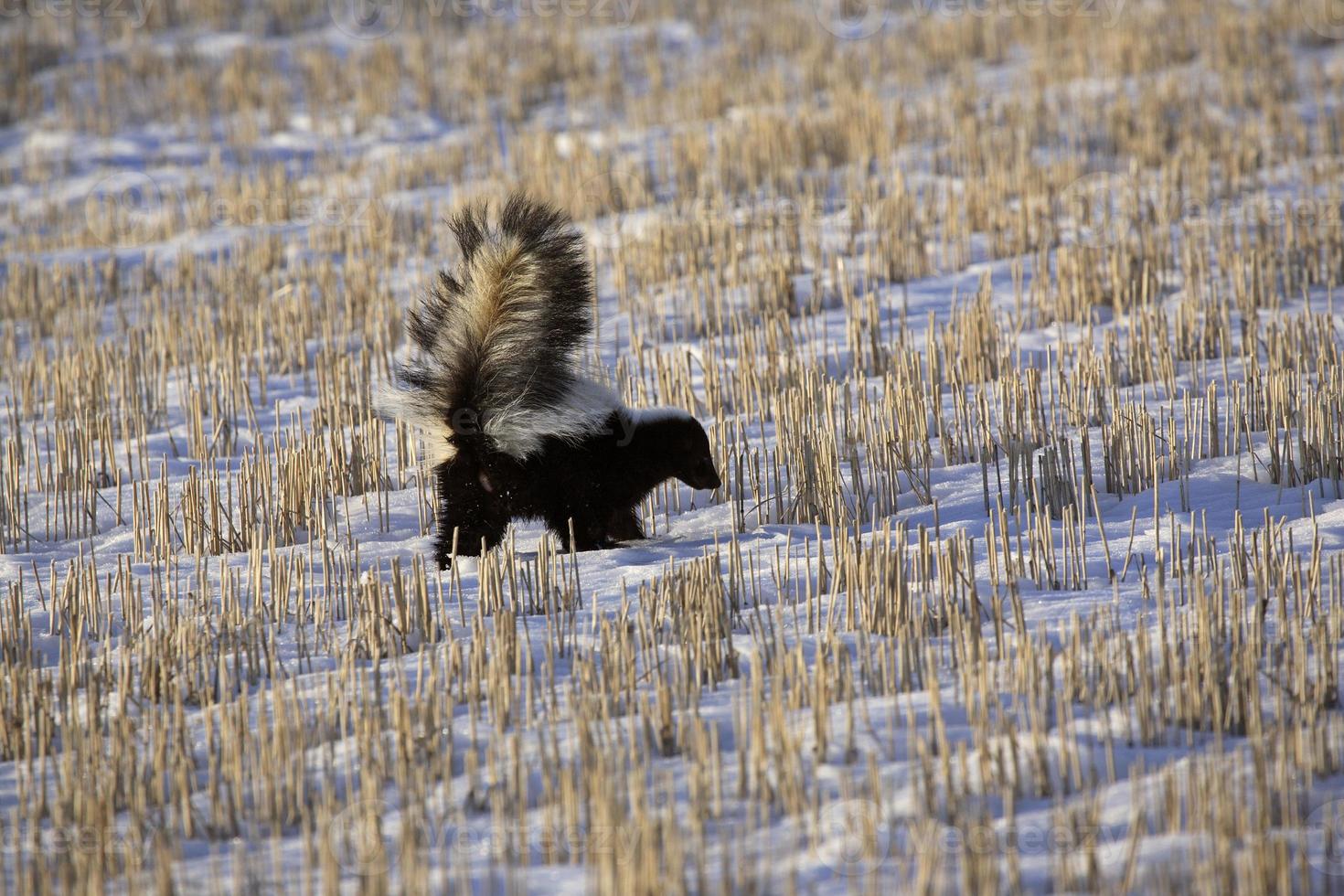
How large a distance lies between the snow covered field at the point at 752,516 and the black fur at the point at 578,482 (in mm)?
251

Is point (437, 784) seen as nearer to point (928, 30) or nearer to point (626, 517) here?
point (626, 517)

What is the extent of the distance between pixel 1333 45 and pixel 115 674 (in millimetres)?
15807

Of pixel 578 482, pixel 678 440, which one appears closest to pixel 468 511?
pixel 578 482

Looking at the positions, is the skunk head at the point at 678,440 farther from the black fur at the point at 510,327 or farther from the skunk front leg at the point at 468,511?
the skunk front leg at the point at 468,511

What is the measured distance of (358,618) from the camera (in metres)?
5.04

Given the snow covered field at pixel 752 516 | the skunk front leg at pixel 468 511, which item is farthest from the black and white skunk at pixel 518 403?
the snow covered field at pixel 752 516

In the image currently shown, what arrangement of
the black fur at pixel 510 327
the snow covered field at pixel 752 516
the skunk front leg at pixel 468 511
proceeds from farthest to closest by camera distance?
the skunk front leg at pixel 468 511
the black fur at pixel 510 327
the snow covered field at pixel 752 516

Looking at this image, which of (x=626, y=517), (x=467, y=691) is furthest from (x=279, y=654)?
(x=626, y=517)

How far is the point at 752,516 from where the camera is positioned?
6.52 metres

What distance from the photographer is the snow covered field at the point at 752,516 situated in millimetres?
3494

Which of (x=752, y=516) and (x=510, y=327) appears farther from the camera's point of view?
(x=752, y=516)

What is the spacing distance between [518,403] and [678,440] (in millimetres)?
926

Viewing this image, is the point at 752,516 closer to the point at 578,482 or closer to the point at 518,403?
the point at 578,482

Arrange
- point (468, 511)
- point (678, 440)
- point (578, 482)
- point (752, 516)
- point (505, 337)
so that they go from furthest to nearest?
point (752, 516)
point (678, 440)
point (578, 482)
point (468, 511)
point (505, 337)
